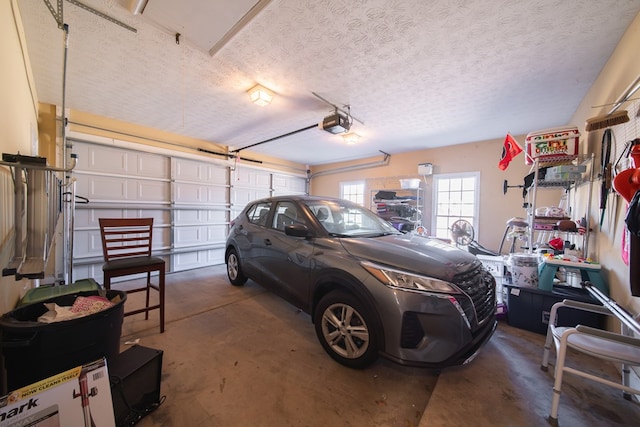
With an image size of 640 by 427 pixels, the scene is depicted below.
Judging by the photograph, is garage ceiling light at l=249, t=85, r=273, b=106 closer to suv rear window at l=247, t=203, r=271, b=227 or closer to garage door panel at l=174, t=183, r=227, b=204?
suv rear window at l=247, t=203, r=271, b=227

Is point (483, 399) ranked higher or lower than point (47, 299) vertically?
lower

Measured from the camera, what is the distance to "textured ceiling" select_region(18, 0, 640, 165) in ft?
5.60

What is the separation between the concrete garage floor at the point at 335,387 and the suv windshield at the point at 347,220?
3.63 ft

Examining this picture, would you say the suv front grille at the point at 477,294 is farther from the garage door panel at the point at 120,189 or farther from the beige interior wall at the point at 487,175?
the garage door panel at the point at 120,189

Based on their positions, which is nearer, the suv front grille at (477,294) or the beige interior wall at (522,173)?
the suv front grille at (477,294)

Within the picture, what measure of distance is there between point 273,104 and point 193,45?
1225 millimetres

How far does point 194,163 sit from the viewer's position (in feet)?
16.5

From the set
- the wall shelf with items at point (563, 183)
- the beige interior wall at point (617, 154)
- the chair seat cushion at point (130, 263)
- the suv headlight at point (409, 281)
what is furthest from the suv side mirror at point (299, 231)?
the wall shelf with items at point (563, 183)

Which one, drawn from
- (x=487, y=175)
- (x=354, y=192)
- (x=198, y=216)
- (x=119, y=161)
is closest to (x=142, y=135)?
(x=119, y=161)

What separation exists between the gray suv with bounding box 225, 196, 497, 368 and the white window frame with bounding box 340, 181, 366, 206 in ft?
13.2

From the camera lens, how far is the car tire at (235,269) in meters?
3.53

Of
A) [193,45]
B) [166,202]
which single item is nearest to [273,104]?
[193,45]

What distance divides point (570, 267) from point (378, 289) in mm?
2164

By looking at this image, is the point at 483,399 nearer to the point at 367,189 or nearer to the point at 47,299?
the point at 47,299
